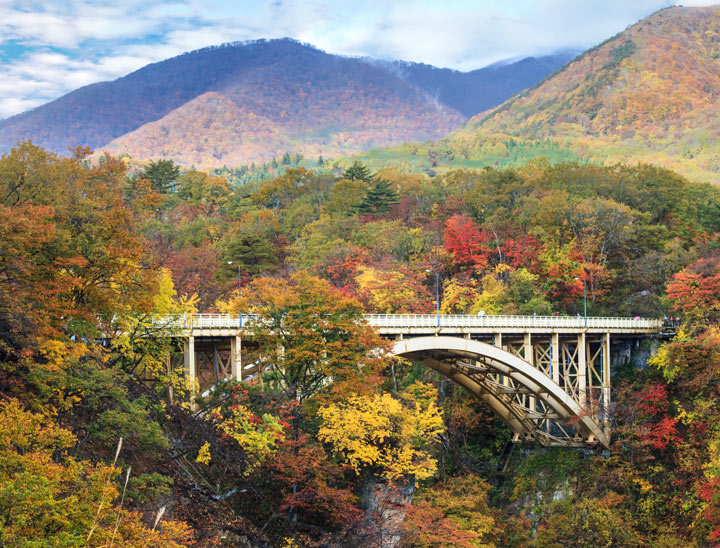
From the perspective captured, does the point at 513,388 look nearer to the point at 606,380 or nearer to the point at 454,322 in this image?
the point at 454,322

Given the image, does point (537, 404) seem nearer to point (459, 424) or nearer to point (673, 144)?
point (459, 424)

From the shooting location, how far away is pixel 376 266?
62812 mm

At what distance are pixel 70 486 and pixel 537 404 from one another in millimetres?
36438

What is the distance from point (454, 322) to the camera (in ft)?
133

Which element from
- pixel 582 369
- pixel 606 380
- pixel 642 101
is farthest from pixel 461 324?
pixel 642 101

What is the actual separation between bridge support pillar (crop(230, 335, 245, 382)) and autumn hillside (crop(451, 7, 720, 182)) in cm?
10234

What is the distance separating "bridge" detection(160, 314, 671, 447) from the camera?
38469 mm

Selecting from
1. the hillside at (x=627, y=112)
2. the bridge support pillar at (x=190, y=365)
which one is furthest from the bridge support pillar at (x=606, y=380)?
the hillside at (x=627, y=112)

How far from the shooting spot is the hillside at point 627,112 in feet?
452

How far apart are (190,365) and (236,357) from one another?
2.11 metres

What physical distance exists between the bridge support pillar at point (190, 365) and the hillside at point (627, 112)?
104 metres

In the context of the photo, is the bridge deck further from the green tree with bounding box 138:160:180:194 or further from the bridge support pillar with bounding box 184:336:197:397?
the green tree with bounding box 138:160:180:194

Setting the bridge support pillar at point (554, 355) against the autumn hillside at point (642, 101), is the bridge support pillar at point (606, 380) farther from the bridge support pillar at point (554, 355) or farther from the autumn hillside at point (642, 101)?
the autumn hillside at point (642, 101)

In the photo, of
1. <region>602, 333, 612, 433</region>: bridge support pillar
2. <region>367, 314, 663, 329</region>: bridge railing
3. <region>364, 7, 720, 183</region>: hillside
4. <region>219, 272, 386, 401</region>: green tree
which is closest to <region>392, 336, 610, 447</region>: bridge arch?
<region>602, 333, 612, 433</region>: bridge support pillar
